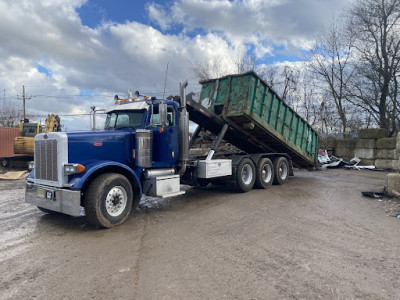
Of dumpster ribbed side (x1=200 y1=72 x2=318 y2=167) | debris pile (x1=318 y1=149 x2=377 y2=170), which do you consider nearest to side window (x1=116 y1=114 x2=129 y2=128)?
dumpster ribbed side (x1=200 y1=72 x2=318 y2=167)

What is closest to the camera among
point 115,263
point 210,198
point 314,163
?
Answer: point 115,263

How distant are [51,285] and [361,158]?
56.6 ft

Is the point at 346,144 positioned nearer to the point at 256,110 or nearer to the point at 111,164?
the point at 256,110

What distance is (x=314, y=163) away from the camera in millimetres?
11828

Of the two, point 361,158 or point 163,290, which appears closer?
point 163,290

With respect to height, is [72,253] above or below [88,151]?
below

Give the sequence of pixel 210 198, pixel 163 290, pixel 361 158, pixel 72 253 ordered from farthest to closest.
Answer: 1. pixel 361 158
2. pixel 210 198
3. pixel 72 253
4. pixel 163 290

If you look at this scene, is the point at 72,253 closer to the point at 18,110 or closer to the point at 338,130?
the point at 338,130

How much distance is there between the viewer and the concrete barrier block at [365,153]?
15883 mm

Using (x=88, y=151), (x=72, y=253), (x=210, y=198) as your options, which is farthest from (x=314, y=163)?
(x=72, y=253)

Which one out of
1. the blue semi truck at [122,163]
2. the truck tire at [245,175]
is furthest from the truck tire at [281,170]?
the blue semi truck at [122,163]

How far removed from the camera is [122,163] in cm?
578

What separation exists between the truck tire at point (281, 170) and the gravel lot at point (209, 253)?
3.02m

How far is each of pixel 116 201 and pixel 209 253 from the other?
2157mm
